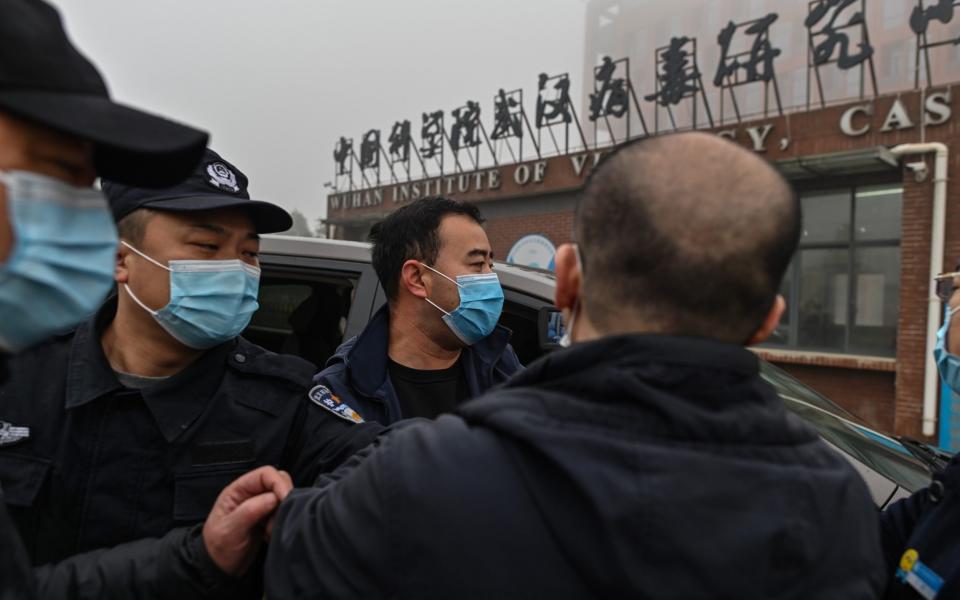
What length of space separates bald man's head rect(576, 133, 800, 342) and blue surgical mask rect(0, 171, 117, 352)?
0.75 m

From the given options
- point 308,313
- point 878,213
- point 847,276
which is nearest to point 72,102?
point 308,313

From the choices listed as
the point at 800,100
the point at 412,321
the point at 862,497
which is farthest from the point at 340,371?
the point at 800,100

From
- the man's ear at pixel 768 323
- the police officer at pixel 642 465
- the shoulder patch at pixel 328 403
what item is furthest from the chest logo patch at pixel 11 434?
the man's ear at pixel 768 323

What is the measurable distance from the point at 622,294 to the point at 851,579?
50cm

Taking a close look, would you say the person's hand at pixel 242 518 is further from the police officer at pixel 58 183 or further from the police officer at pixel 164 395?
the police officer at pixel 164 395

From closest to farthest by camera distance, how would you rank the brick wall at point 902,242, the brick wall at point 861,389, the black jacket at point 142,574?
the black jacket at point 142,574
the brick wall at point 902,242
the brick wall at point 861,389

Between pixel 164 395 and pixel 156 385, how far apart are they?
3 cm

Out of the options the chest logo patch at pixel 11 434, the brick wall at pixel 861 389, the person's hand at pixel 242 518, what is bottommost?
the brick wall at pixel 861 389

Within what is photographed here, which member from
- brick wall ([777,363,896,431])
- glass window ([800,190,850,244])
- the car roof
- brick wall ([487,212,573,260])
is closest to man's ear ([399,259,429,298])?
the car roof

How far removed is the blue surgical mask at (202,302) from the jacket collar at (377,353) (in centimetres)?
69

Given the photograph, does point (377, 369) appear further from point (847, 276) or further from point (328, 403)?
point (847, 276)

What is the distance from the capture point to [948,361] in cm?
167

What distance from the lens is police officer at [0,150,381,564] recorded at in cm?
132

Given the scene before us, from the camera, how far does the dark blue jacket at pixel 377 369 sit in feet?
7.20
